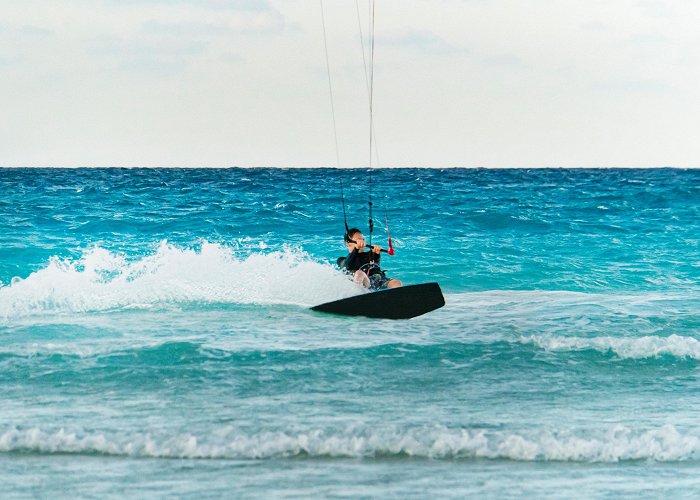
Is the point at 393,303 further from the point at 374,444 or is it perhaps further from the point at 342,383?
the point at 374,444

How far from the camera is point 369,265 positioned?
37.4 ft

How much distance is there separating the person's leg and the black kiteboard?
0.77 meters

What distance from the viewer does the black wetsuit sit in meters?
11.4

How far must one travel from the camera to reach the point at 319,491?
5078 millimetres

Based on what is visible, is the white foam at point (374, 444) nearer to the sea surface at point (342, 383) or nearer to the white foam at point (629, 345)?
the sea surface at point (342, 383)

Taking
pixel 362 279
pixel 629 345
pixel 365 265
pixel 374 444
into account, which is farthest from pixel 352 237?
pixel 374 444

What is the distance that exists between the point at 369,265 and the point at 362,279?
8.9 inches

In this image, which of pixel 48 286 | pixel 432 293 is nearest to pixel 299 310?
pixel 432 293

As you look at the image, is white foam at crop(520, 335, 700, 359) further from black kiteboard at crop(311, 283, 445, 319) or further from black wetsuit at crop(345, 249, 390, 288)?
black wetsuit at crop(345, 249, 390, 288)

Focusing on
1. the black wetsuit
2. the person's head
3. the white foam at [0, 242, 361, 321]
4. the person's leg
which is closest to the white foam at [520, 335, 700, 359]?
the black wetsuit

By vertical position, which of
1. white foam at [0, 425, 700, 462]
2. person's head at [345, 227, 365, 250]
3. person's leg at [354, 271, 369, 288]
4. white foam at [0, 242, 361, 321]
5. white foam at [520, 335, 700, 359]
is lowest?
white foam at [0, 425, 700, 462]

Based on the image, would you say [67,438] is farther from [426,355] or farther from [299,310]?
[299,310]

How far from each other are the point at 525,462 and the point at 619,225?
20622 mm

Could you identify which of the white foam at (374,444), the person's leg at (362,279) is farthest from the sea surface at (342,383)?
the person's leg at (362,279)
